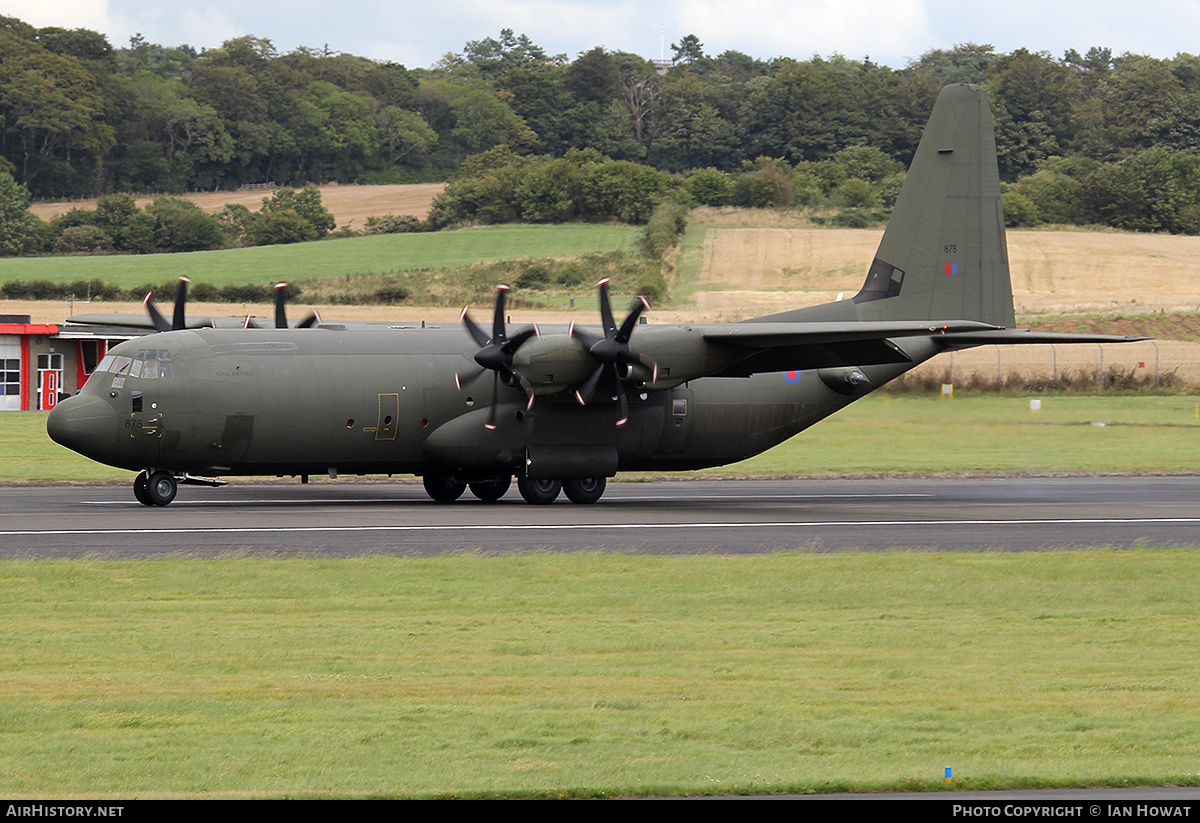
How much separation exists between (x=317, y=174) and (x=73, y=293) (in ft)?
221

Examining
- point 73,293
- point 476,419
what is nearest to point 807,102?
point 73,293

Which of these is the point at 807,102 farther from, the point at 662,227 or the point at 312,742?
the point at 312,742

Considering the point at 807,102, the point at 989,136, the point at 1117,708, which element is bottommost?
the point at 1117,708

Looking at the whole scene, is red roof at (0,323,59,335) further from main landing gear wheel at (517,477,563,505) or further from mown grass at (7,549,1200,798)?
mown grass at (7,549,1200,798)

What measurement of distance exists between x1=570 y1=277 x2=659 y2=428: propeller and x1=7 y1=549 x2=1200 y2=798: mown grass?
855 centimetres

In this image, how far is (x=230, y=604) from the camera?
1658 cm

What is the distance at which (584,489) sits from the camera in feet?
102

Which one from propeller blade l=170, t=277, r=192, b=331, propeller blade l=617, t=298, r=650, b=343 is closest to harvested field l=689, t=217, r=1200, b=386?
propeller blade l=617, t=298, r=650, b=343

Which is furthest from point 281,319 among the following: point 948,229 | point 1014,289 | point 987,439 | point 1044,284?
point 1044,284

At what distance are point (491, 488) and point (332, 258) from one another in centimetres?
6935

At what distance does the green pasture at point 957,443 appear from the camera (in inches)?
1460

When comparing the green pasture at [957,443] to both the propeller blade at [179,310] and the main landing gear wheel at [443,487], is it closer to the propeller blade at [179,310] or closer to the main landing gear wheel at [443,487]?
the propeller blade at [179,310]

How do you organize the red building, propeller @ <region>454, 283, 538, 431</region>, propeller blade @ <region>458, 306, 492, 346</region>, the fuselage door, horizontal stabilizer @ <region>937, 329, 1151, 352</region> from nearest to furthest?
propeller @ <region>454, 283, 538, 431</region> → the fuselage door → horizontal stabilizer @ <region>937, 329, 1151, 352</region> → propeller blade @ <region>458, 306, 492, 346</region> → the red building

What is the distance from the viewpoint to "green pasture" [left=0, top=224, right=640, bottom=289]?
90938 mm
